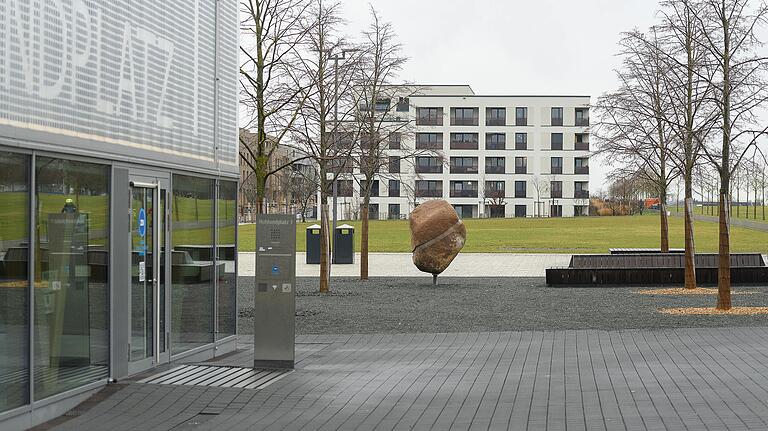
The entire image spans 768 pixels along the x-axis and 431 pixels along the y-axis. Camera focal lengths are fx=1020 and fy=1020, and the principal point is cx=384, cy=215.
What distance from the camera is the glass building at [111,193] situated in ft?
28.1

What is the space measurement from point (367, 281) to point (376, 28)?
691 cm

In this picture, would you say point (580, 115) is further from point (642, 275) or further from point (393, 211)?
point (642, 275)

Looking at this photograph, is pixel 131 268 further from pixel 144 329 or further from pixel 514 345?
pixel 514 345

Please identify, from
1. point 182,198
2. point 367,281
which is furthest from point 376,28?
point 182,198

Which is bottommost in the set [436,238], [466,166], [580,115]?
[436,238]

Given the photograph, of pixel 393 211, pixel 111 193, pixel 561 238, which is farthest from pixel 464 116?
pixel 111 193

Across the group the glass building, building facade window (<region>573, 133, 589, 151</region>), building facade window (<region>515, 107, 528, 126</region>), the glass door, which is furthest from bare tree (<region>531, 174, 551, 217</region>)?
the glass door

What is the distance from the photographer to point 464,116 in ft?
346

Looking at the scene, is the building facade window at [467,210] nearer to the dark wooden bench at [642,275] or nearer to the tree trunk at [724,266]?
the dark wooden bench at [642,275]

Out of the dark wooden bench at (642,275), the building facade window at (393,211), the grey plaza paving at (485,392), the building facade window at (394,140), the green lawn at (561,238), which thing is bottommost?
the grey plaza paving at (485,392)

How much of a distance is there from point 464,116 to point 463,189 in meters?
7.90

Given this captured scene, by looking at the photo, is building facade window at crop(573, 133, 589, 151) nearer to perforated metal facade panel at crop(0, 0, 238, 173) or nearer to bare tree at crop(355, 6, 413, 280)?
bare tree at crop(355, 6, 413, 280)

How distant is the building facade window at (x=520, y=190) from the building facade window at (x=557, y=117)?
24.3 feet

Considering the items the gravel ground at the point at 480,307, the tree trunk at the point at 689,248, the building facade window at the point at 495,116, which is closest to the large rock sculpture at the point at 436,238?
the gravel ground at the point at 480,307
